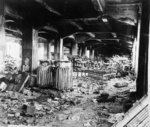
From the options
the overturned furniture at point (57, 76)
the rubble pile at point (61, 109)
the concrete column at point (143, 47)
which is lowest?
the rubble pile at point (61, 109)

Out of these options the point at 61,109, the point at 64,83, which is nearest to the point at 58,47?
the point at 64,83

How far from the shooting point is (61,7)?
521 centimetres

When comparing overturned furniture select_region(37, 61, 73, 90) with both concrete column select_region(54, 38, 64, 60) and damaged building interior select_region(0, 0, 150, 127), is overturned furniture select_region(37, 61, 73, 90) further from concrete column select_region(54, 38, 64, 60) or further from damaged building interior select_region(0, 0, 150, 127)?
concrete column select_region(54, 38, 64, 60)

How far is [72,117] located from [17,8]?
3.85 m

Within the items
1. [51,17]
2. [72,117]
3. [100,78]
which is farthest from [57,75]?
[100,78]

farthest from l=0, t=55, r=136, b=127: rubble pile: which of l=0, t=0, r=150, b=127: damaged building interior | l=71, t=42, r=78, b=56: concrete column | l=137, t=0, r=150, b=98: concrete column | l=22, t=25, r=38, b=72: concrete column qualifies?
l=71, t=42, r=78, b=56: concrete column

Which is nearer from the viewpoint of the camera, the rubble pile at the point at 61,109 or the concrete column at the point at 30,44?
the rubble pile at the point at 61,109

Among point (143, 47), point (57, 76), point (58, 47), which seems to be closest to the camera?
point (143, 47)

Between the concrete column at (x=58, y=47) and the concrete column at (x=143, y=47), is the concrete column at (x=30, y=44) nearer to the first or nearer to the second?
the concrete column at (x=58, y=47)

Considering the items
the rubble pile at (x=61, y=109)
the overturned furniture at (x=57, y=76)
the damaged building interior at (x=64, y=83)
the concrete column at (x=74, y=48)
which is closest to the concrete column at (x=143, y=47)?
the damaged building interior at (x=64, y=83)

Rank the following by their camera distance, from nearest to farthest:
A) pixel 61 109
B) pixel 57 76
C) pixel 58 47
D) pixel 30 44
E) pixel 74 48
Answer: pixel 61 109 < pixel 57 76 < pixel 30 44 < pixel 58 47 < pixel 74 48

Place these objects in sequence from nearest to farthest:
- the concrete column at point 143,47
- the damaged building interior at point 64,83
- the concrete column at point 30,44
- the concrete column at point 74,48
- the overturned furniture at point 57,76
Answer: the damaged building interior at point 64,83 < the concrete column at point 143,47 < the overturned furniture at point 57,76 < the concrete column at point 30,44 < the concrete column at point 74,48

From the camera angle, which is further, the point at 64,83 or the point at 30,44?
the point at 30,44

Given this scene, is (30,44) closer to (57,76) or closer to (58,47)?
(57,76)
